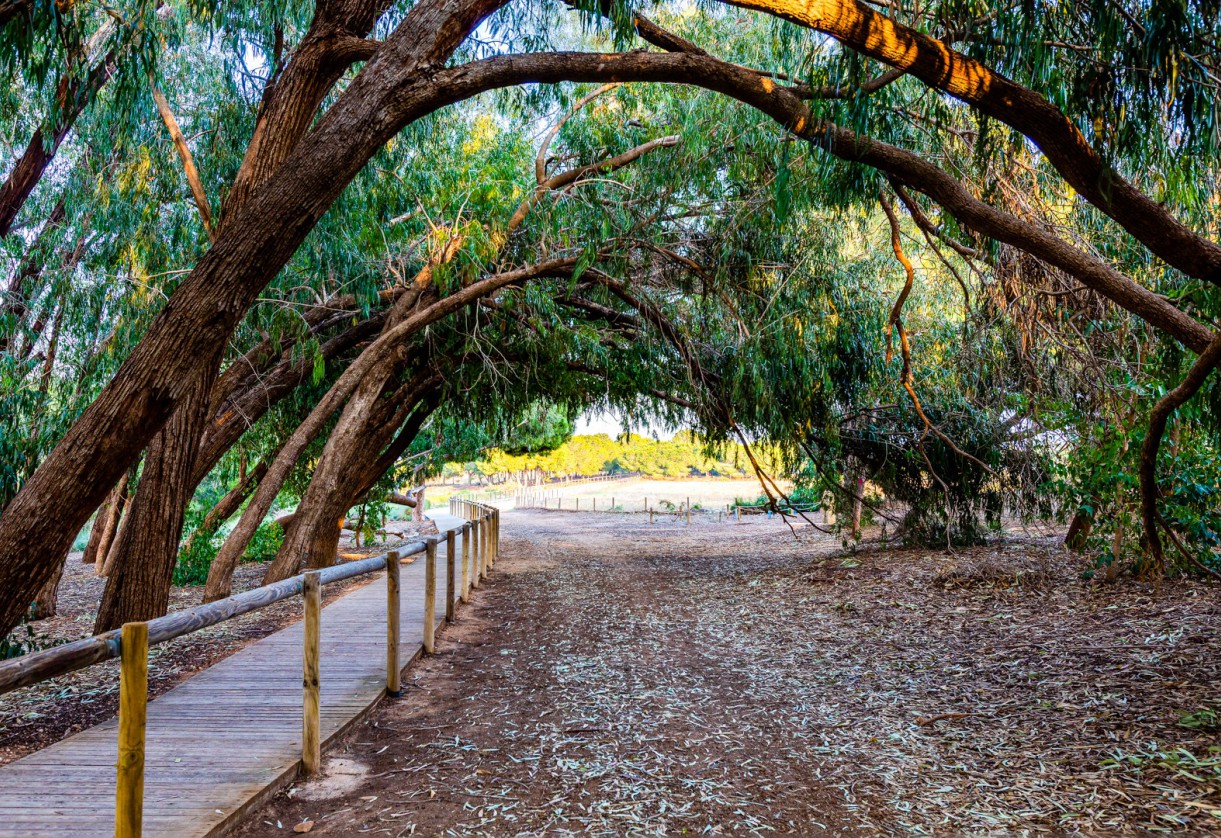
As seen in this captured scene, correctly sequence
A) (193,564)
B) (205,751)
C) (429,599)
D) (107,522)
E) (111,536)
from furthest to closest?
(107,522) < (111,536) < (193,564) < (429,599) < (205,751)

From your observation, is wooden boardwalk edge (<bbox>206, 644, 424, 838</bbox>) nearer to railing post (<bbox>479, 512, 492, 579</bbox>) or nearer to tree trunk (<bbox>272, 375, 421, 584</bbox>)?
tree trunk (<bbox>272, 375, 421, 584</bbox>)

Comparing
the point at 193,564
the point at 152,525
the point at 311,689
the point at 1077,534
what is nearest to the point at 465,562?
the point at 152,525

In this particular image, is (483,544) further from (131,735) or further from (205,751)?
(131,735)

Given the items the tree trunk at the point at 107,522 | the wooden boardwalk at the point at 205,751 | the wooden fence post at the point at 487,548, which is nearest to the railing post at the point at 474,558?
the wooden fence post at the point at 487,548

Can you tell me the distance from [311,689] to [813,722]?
9.13ft

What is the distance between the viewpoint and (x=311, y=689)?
3.76 metres

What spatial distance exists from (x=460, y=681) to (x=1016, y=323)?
17.6 ft

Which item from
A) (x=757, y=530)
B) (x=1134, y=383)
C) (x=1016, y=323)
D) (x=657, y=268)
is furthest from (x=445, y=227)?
(x=757, y=530)

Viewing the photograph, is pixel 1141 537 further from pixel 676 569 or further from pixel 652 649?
pixel 676 569

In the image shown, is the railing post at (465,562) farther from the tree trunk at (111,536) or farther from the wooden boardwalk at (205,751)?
the tree trunk at (111,536)

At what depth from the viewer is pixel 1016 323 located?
6.99m

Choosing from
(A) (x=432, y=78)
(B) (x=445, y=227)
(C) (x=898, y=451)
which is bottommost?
(C) (x=898, y=451)

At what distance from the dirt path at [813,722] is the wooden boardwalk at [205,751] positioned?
20cm

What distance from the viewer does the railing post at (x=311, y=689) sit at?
12.3 ft
